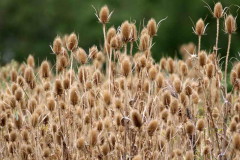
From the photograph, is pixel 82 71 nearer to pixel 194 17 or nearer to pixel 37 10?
pixel 194 17

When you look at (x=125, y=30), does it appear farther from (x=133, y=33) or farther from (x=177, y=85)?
(x=177, y=85)

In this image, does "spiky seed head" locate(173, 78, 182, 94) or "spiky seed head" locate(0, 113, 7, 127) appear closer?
"spiky seed head" locate(173, 78, 182, 94)

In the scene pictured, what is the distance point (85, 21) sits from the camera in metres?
16.2

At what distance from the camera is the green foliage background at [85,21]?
49.5 ft

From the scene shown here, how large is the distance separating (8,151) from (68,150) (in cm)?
42

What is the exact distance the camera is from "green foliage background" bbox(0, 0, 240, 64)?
15.1m

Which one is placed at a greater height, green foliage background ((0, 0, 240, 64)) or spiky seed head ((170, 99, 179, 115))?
green foliage background ((0, 0, 240, 64))

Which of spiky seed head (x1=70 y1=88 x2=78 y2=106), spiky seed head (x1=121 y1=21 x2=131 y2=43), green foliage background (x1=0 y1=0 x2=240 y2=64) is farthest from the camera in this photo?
green foliage background (x1=0 y1=0 x2=240 y2=64)

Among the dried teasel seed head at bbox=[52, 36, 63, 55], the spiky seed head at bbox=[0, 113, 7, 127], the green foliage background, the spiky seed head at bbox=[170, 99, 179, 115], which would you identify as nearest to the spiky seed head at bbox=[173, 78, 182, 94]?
the spiky seed head at bbox=[170, 99, 179, 115]

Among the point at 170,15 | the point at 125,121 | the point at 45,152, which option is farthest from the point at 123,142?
the point at 170,15

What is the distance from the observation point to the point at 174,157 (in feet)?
10.6

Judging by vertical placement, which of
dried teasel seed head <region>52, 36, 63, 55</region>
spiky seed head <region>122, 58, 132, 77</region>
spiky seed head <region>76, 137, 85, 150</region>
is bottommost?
spiky seed head <region>76, 137, 85, 150</region>

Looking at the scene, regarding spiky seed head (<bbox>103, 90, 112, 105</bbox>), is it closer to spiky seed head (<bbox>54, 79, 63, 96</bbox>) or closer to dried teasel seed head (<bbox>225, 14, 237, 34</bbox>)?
spiky seed head (<bbox>54, 79, 63, 96</bbox>)

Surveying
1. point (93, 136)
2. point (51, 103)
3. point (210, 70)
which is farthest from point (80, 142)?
point (210, 70)
